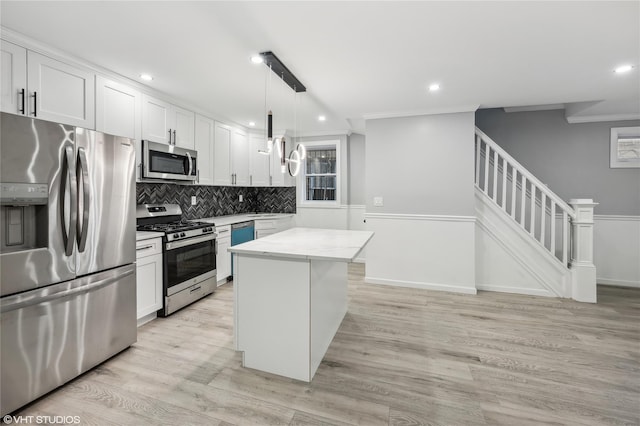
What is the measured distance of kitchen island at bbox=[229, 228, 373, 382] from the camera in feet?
6.54

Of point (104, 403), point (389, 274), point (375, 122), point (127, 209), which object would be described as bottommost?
point (104, 403)

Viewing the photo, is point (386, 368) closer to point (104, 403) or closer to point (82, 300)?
point (104, 403)

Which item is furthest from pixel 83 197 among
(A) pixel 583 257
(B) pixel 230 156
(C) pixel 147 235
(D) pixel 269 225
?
(A) pixel 583 257

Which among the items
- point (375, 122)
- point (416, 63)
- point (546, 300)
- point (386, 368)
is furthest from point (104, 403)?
point (546, 300)

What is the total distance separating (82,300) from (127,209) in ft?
2.44

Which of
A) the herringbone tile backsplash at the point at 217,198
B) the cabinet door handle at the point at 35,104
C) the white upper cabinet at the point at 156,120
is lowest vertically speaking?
the herringbone tile backsplash at the point at 217,198

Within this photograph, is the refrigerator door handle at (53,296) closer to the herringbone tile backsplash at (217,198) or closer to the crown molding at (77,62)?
the herringbone tile backsplash at (217,198)

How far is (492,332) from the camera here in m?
2.73

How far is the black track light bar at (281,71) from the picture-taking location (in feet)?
7.84

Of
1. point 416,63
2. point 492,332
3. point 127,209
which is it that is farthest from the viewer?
point 492,332

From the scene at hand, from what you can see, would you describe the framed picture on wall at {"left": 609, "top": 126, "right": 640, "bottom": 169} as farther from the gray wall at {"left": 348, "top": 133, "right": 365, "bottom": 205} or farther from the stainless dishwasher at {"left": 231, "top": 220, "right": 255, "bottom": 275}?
the stainless dishwasher at {"left": 231, "top": 220, "right": 255, "bottom": 275}

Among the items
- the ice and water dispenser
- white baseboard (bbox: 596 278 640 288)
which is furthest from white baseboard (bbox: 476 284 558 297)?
the ice and water dispenser

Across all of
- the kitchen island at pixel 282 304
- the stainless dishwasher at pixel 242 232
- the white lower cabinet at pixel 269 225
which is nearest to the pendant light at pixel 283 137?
the kitchen island at pixel 282 304

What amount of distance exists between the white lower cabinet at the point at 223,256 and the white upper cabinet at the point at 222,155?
772 millimetres
